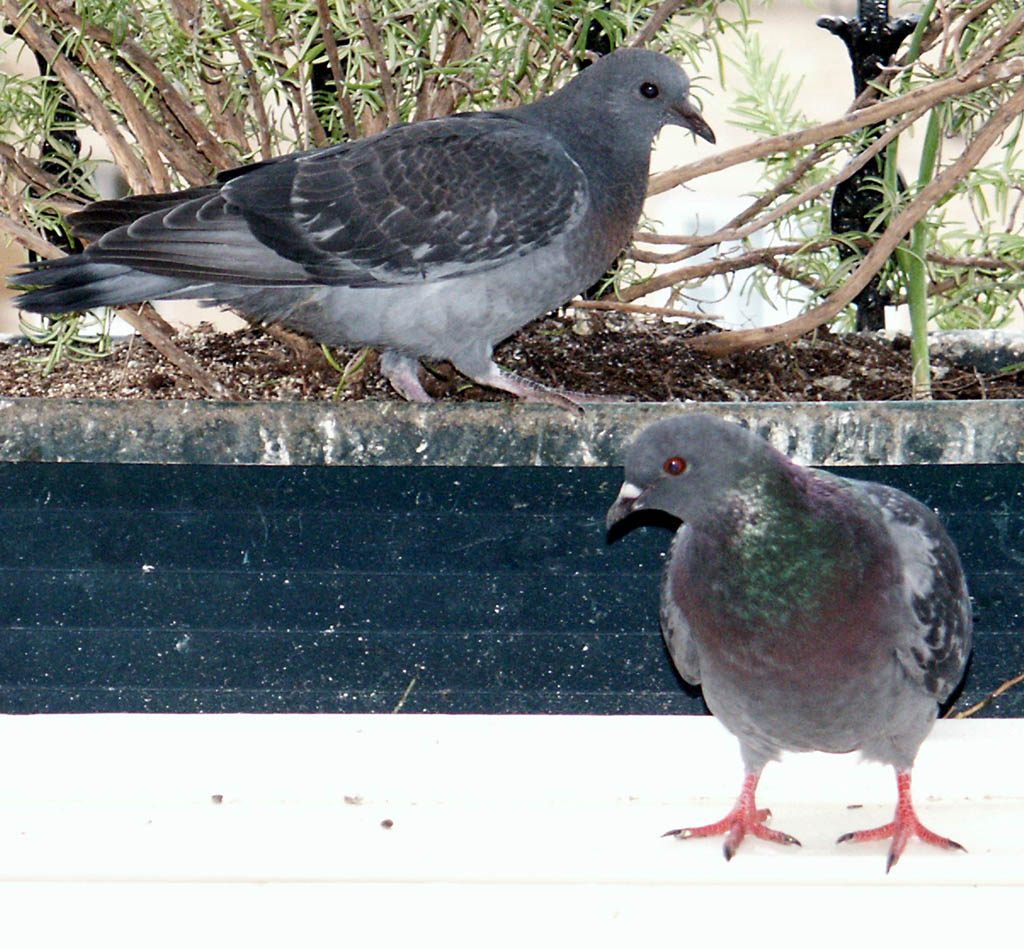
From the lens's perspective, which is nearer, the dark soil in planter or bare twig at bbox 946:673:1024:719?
bare twig at bbox 946:673:1024:719

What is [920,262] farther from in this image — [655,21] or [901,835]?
[901,835]

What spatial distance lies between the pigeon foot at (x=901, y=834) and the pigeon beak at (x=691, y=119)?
96 cm

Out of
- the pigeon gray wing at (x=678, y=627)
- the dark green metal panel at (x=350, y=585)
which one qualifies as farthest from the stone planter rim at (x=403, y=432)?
the pigeon gray wing at (x=678, y=627)

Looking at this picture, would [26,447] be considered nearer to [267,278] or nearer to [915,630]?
[267,278]

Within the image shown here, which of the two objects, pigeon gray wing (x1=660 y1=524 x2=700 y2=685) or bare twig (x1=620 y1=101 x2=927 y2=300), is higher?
bare twig (x1=620 y1=101 x2=927 y2=300)

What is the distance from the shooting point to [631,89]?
5.65ft

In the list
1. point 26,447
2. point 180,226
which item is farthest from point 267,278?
point 26,447

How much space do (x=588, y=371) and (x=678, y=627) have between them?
2.23ft

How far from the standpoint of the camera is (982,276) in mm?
1952

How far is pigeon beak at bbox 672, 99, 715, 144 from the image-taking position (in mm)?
1765

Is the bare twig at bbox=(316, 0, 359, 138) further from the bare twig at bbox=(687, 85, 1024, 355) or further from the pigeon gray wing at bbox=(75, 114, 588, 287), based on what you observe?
the bare twig at bbox=(687, 85, 1024, 355)

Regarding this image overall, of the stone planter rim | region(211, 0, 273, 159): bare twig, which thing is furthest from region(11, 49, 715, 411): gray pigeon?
the stone planter rim

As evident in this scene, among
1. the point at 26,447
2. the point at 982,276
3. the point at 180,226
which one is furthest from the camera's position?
the point at 982,276

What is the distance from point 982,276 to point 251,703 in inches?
48.1
